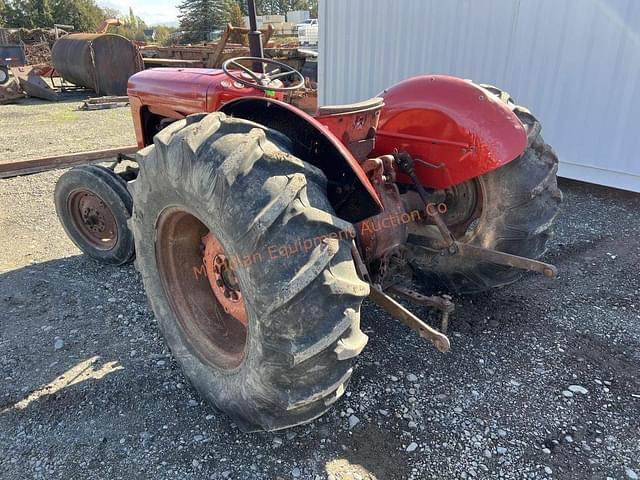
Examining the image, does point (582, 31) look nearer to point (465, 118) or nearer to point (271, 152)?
point (465, 118)

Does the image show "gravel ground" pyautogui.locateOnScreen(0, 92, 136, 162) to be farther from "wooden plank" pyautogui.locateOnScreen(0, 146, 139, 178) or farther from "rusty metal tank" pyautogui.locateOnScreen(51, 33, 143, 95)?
"wooden plank" pyautogui.locateOnScreen(0, 146, 139, 178)

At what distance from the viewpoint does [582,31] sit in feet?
16.8

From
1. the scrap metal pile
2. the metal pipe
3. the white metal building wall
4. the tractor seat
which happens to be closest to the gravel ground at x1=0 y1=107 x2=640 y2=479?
the tractor seat

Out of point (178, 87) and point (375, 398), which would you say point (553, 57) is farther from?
point (375, 398)

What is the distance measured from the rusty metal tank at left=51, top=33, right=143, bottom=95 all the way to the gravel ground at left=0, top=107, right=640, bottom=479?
12219mm

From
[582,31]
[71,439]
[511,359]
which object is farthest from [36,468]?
[582,31]

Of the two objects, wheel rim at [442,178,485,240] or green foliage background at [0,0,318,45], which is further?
green foliage background at [0,0,318,45]

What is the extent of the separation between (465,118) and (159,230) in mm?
1550

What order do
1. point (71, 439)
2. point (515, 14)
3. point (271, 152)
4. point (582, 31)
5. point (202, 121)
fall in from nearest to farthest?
point (271, 152), point (202, 121), point (71, 439), point (582, 31), point (515, 14)

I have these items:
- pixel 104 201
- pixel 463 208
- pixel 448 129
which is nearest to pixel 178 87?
pixel 104 201

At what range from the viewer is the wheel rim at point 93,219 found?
3717 millimetres

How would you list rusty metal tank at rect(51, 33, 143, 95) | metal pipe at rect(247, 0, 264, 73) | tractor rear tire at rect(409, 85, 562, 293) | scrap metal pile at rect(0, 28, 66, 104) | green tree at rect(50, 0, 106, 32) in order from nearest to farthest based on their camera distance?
tractor rear tire at rect(409, 85, 562, 293), metal pipe at rect(247, 0, 264, 73), scrap metal pile at rect(0, 28, 66, 104), rusty metal tank at rect(51, 33, 143, 95), green tree at rect(50, 0, 106, 32)

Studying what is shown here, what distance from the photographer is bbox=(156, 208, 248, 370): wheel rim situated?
2.25 metres

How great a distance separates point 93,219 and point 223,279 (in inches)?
79.0
